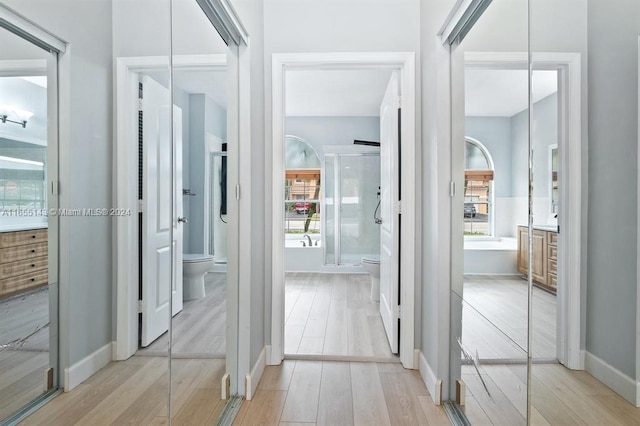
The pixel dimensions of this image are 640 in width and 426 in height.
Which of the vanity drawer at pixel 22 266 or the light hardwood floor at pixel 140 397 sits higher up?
the vanity drawer at pixel 22 266

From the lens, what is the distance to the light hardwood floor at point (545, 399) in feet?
2.37

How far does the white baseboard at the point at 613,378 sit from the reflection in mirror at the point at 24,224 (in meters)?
0.99

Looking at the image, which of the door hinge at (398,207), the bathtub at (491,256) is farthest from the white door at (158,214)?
the door hinge at (398,207)

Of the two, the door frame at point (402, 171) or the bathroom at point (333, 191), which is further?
the bathroom at point (333, 191)

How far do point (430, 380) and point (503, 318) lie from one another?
920mm

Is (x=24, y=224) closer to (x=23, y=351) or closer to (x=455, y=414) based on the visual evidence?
(x=23, y=351)

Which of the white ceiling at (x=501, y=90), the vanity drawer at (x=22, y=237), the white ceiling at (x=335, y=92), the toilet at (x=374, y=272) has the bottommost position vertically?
the toilet at (x=374, y=272)

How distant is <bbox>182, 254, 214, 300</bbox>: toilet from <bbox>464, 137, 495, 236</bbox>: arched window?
1175 millimetres

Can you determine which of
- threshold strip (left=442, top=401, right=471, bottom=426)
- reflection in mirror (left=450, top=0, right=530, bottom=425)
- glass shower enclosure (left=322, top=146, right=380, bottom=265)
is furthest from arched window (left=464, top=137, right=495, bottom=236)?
glass shower enclosure (left=322, top=146, right=380, bottom=265)

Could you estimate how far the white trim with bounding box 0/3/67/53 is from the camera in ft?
1.62

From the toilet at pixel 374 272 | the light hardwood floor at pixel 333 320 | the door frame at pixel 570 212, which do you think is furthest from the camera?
the toilet at pixel 374 272

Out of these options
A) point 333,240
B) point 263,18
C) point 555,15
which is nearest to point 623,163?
point 555,15

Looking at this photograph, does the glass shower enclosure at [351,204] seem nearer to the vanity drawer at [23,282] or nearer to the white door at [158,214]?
the white door at [158,214]

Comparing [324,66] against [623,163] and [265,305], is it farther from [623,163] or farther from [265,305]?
[623,163]
